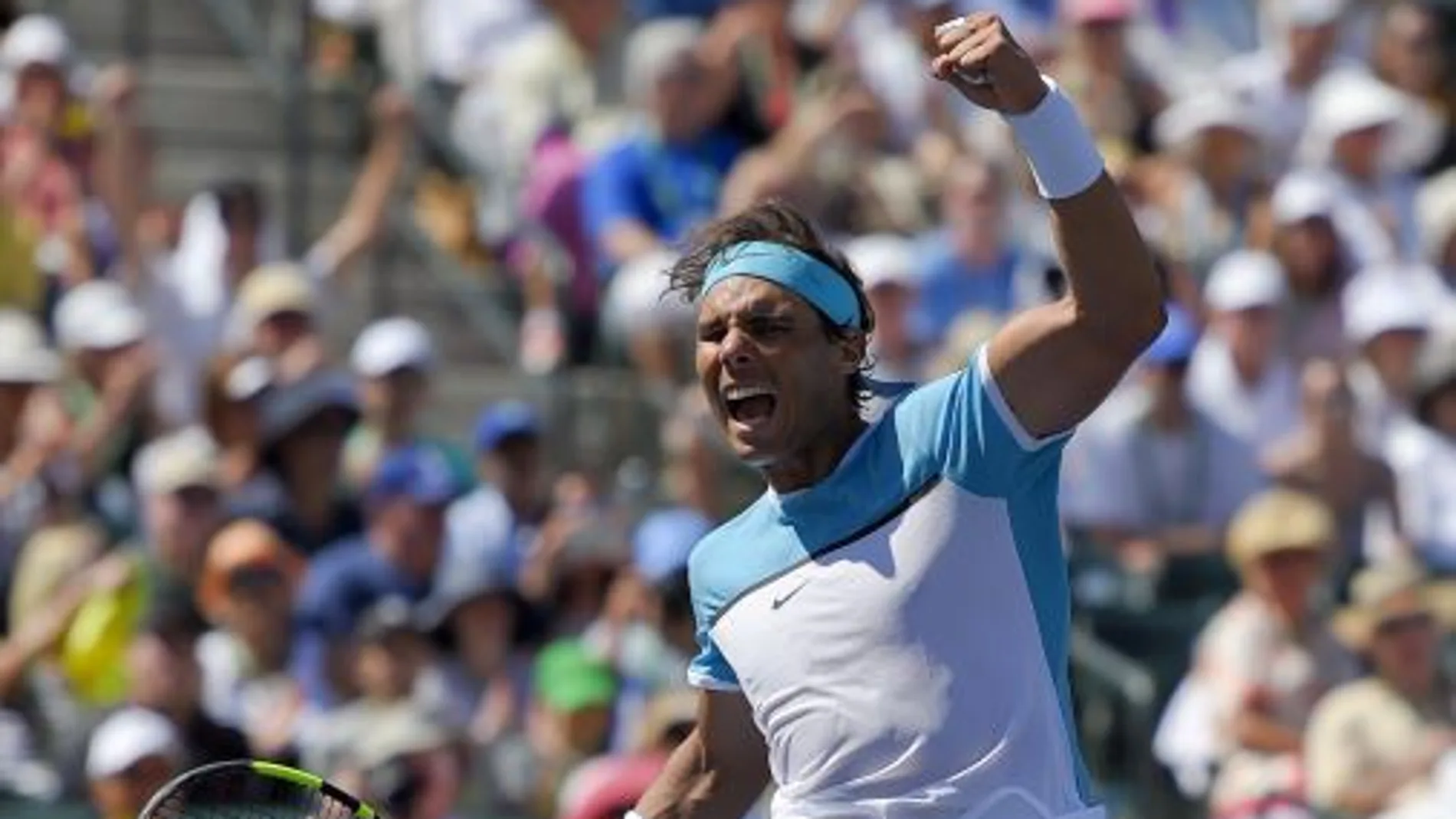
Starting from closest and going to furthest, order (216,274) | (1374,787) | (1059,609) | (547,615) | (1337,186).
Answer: (1059,609) → (1374,787) → (547,615) → (216,274) → (1337,186)

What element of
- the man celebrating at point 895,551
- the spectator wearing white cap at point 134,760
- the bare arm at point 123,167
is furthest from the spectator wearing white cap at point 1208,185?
the man celebrating at point 895,551

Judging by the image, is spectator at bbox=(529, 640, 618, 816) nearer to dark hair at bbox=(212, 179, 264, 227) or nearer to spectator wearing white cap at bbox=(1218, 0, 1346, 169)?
dark hair at bbox=(212, 179, 264, 227)

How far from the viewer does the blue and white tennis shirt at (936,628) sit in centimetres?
632

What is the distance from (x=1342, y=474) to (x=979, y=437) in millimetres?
6045

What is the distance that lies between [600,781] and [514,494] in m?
1.96

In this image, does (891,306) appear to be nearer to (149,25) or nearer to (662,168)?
(662,168)

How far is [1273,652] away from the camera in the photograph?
11320mm

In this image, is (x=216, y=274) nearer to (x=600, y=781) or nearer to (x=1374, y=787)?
(x=600, y=781)

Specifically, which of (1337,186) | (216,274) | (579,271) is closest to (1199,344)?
(1337,186)

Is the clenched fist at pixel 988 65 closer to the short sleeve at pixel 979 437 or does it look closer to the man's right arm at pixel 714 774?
the short sleeve at pixel 979 437

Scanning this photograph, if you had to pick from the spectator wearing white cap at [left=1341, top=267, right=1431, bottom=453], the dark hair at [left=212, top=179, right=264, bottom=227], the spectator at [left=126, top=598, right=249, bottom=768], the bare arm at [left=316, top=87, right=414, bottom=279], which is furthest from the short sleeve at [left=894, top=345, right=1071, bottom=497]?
the bare arm at [left=316, top=87, right=414, bottom=279]

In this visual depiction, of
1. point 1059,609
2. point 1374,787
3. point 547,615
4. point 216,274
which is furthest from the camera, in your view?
point 216,274

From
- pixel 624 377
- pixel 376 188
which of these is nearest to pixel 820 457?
pixel 624 377

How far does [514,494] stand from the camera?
12.0 meters
